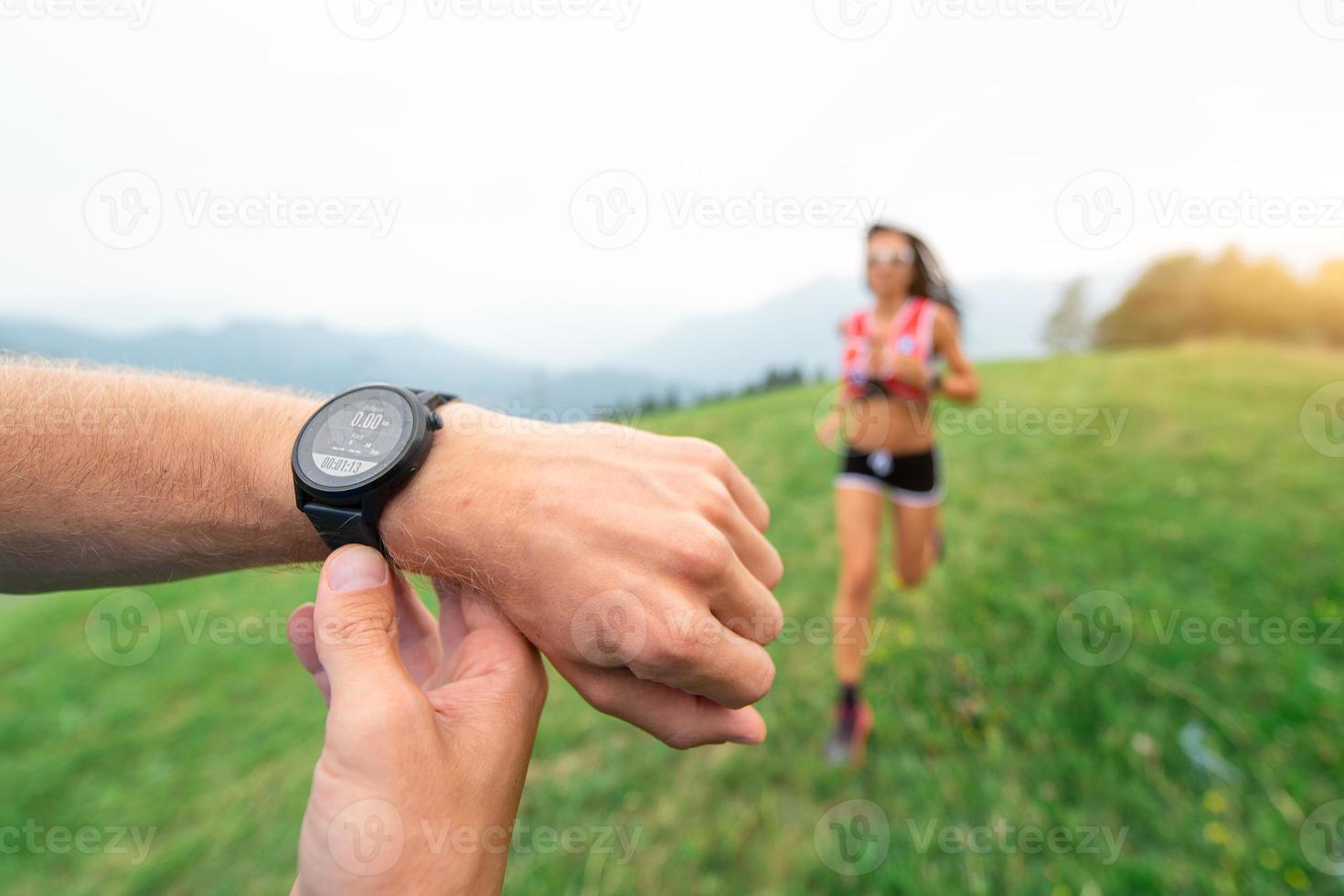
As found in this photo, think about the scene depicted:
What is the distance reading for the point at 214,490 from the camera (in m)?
1.31

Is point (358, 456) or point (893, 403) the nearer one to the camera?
point (358, 456)

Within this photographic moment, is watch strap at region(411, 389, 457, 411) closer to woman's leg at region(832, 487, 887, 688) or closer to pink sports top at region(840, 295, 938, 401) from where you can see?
woman's leg at region(832, 487, 887, 688)

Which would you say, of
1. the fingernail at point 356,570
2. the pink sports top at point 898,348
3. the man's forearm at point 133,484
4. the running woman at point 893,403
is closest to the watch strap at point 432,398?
the man's forearm at point 133,484

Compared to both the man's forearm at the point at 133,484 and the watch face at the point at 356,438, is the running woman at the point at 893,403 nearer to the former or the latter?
the watch face at the point at 356,438

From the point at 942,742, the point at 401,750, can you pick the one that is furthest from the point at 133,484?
the point at 942,742

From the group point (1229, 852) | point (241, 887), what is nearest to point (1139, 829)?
point (1229, 852)

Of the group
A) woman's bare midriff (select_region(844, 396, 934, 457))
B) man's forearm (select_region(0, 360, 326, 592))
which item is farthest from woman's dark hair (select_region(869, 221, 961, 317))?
man's forearm (select_region(0, 360, 326, 592))

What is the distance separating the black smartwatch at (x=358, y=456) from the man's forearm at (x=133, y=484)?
0.10 metres

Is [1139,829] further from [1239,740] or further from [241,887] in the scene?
[241,887]

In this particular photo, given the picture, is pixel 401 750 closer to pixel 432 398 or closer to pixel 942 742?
pixel 432 398

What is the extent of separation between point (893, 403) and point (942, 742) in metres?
2.06

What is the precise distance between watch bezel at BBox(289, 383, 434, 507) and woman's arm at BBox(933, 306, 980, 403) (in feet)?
11.1

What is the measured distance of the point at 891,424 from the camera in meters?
3.98

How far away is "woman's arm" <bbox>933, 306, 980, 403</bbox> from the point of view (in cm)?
387
